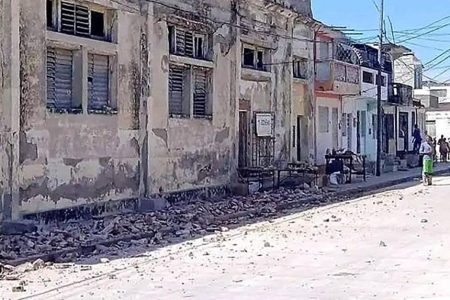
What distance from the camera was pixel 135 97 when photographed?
747 inches

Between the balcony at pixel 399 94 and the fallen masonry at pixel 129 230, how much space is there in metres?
26.6

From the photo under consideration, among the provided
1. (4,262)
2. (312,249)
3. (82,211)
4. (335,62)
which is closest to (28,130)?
(82,211)

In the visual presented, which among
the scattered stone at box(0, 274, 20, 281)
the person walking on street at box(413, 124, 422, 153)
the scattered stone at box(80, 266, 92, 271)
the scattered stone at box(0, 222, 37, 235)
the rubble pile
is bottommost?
the scattered stone at box(80, 266, 92, 271)

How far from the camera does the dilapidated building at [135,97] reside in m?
15.0

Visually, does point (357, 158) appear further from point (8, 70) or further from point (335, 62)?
point (8, 70)

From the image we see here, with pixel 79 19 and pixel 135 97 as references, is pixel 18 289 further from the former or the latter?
pixel 135 97

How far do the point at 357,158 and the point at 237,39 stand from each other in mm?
12761

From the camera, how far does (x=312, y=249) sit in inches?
531

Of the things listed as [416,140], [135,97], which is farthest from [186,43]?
[416,140]

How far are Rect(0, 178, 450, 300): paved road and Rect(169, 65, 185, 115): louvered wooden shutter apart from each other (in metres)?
5.17

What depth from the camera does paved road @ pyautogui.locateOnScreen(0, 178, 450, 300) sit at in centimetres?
971

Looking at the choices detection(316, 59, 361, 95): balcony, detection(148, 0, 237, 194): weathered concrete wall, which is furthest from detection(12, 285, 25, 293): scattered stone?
detection(316, 59, 361, 95): balcony

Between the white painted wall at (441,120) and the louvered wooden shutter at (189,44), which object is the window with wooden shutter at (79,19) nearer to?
the louvered wooden shutter at (189,44)

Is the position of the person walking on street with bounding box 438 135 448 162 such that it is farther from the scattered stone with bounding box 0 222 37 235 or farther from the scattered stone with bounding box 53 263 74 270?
the scattered stone with bounding box 53 263 74 270
